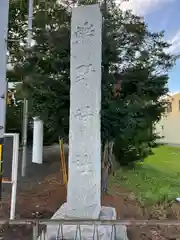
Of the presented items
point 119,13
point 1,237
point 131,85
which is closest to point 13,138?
point 1,237

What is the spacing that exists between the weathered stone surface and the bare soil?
3.36 feet

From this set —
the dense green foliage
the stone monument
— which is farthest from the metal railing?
the dense green foliage

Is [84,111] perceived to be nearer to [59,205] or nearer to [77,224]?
[77,224]

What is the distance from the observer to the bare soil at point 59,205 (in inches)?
154

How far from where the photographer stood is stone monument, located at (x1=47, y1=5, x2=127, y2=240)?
3.37 meters

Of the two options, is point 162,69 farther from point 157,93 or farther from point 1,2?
point 1,2

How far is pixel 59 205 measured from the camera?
4773mm

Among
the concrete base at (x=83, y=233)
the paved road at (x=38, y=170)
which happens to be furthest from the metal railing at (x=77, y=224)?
the paved road at (x=38, y=170)

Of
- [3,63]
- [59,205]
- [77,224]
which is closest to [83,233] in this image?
[77,224]

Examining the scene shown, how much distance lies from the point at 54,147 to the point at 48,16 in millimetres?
5208

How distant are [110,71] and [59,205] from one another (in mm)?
2671

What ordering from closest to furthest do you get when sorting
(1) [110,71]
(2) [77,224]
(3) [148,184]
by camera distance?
(2) [77,224]
(1) [110,71]
(3) [148,184]

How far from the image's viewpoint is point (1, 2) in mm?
2623

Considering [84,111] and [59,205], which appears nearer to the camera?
[84,111]
